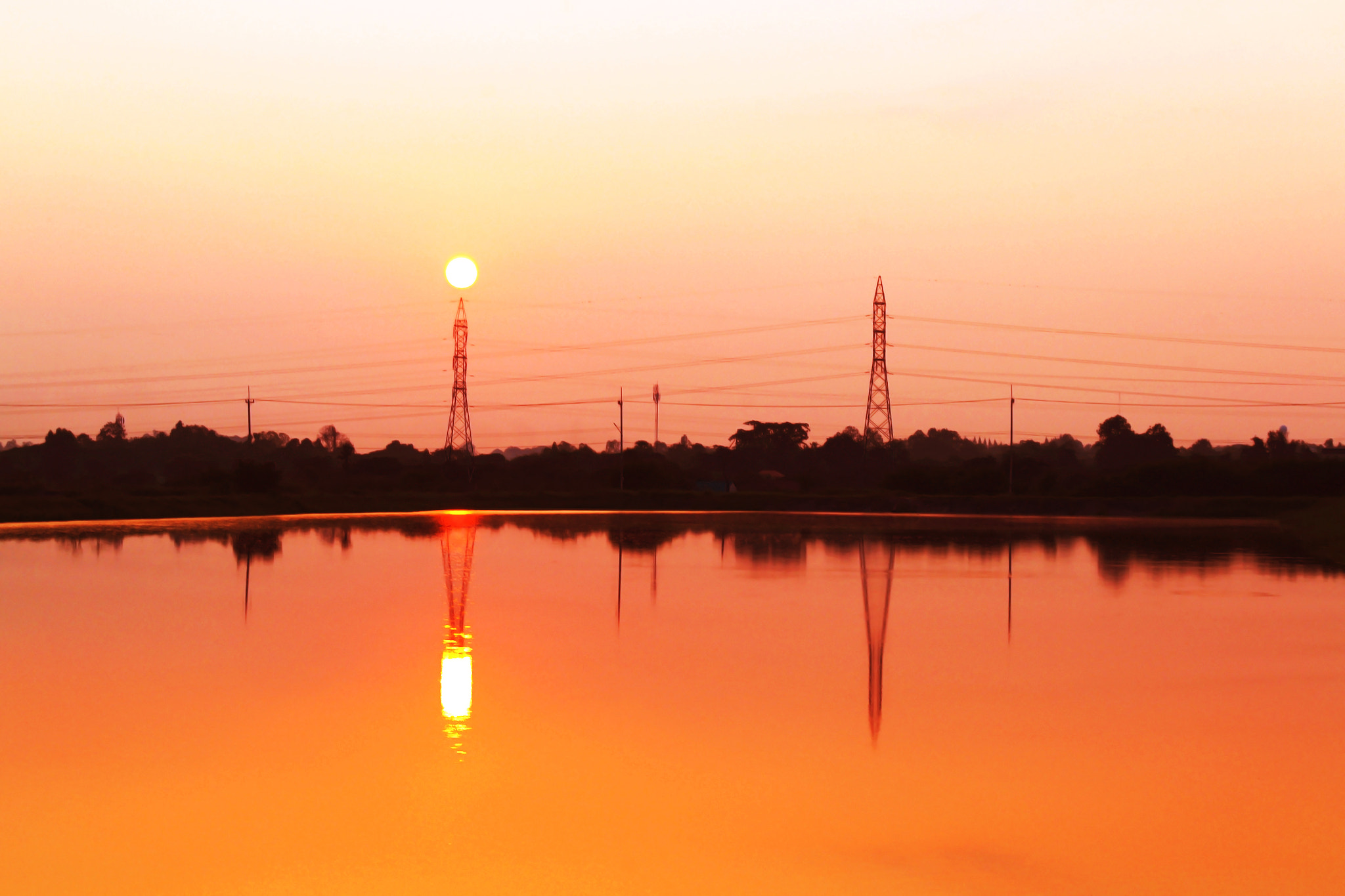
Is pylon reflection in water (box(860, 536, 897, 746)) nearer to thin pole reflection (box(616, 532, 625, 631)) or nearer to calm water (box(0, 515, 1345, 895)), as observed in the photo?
calm water (box(0, 515, 1345, 895))

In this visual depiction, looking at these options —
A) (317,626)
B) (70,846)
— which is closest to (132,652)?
(317,626)

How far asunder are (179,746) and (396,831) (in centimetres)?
369

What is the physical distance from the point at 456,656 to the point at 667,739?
577 cm

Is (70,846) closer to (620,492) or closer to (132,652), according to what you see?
(132,652)

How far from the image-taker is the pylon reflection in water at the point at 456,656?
13.6 meters

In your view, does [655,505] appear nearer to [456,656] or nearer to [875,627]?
[875,627]

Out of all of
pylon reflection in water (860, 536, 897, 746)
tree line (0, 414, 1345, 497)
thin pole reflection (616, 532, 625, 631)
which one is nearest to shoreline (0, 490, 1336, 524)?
tree line (0, 414, 1345, 497)

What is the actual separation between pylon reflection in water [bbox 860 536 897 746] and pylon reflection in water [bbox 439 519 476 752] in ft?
14.9

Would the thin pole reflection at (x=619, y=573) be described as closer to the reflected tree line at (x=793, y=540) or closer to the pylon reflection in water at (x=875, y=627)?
the reflected tree line at (x=793, y=540)

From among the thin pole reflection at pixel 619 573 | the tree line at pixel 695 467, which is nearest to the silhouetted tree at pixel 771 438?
the tree line at pixel 695 467

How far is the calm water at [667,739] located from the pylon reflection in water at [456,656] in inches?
2.9

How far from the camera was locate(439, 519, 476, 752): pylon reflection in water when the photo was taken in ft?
44.5

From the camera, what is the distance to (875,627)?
21188 millimetres

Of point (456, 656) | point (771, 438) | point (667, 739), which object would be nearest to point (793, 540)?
point (456, 656)
